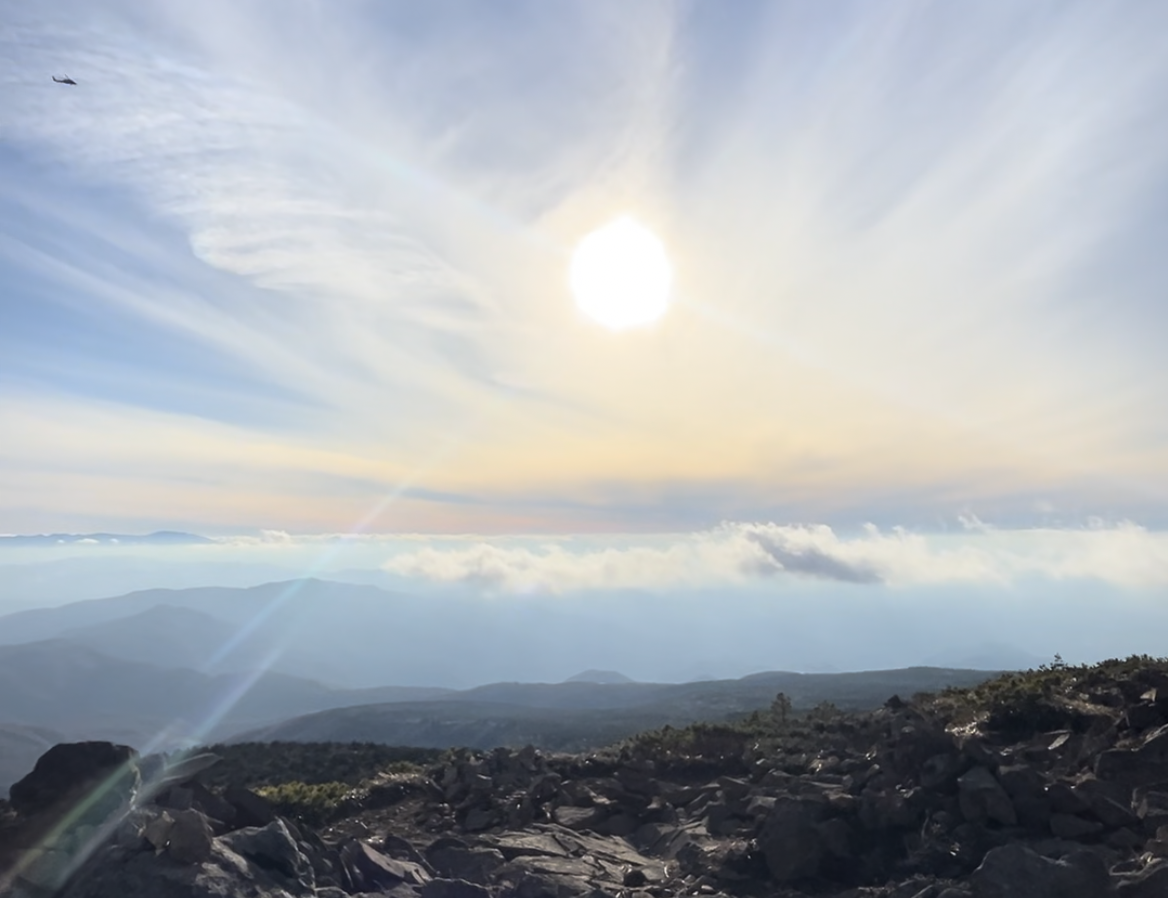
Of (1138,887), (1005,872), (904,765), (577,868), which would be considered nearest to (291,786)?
(577,868)

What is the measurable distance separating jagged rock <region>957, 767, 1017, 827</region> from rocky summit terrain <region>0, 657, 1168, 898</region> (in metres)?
0.04

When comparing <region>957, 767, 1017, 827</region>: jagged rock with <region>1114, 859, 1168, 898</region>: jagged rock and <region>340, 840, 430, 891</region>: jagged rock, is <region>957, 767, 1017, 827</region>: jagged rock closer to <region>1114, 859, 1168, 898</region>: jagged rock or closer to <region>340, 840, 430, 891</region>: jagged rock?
<region>1114, 859, 1168, 898</region>: jagged rock

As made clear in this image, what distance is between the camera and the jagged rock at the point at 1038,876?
1238 centimetres

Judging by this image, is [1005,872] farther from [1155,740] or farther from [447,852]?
[447,852]

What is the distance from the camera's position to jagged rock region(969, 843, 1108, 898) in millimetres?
12375

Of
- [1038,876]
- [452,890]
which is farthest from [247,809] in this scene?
[1038,876]

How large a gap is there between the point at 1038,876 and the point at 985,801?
3388mm

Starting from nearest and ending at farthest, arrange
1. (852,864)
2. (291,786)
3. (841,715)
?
(852,864) < (291,786) < (841,715)

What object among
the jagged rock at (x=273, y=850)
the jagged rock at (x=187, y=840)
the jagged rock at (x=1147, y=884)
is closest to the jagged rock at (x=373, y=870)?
the jagged rock at (x=273, y=850)

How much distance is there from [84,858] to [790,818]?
13167 millimetres

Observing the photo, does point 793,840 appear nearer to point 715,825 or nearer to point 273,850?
point 715,825

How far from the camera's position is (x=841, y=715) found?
33.6m

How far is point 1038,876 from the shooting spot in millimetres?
12656

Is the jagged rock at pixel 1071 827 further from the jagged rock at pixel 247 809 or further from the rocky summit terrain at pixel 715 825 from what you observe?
the jagged rock at pixel 247 809
